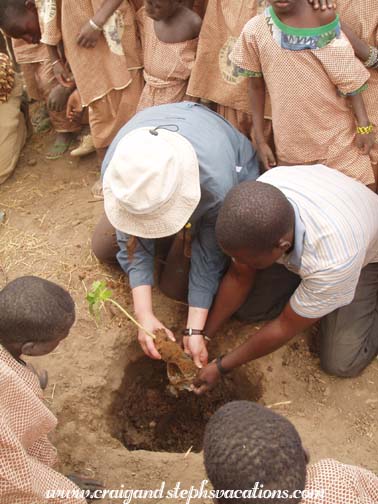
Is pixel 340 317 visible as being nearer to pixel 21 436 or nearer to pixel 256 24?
pixel 256 24

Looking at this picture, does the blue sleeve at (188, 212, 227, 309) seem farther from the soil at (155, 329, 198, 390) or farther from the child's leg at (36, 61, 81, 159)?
the child's leg at (36, 61, 81, 159)

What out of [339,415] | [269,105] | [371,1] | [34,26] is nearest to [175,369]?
[339,415]

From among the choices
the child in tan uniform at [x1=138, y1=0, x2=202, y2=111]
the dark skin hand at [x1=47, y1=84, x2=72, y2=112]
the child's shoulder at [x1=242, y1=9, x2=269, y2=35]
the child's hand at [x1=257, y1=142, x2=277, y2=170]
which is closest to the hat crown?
the child's shoulder at [x1=242, y1=9, x2=269, y2=35]

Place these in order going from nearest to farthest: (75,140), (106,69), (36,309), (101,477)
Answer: (36,309)
(101,477)
(106,69)
(75,140)

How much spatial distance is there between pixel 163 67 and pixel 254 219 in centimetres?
164

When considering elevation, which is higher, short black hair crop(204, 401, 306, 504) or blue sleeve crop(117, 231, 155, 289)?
short black hair crop(204, 401, 306, 504)

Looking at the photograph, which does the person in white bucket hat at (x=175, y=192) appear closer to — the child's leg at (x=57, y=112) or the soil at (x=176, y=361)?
the soil at (x=176, y=361)

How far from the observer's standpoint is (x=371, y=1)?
240 centimetres

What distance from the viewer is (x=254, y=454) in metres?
1.38

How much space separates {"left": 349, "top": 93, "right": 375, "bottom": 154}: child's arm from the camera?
2.57 m

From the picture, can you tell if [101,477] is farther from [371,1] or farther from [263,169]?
[371,1]

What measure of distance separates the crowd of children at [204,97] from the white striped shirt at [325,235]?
42 cm

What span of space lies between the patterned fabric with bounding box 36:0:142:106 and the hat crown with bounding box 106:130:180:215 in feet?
4.75

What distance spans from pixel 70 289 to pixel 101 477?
113cm
